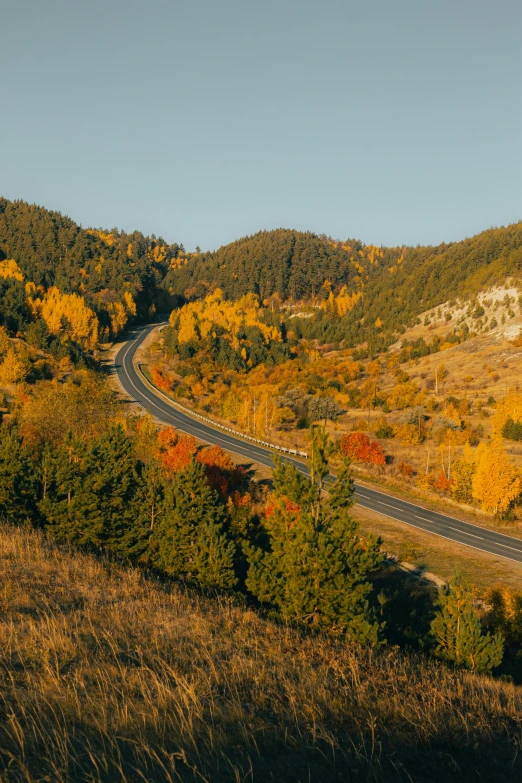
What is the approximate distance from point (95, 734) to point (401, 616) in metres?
23.7

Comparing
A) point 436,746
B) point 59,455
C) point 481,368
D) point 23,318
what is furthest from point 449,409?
point 23,318

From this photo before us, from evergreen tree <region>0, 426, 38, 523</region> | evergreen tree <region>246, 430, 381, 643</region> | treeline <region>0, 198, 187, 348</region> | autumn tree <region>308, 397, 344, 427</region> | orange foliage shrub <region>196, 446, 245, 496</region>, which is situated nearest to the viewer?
evergreen tree <region>246, 430, 381, 643</region>

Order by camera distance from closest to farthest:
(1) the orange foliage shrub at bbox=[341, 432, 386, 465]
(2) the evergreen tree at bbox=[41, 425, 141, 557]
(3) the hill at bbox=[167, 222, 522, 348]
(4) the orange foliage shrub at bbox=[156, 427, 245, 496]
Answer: (2) the evergreen tree at bbox=[41, 425, 141, 557] → (4) the orange foliage shrub at bbox=[156, 427, 245, 496] → (1) the orange foliage shrub at bbox=[341, 432, 386, 465] → (3) the hill at bbox=[167, 222, 522, 348]

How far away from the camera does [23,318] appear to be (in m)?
94.1

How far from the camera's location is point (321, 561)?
53.7 feet

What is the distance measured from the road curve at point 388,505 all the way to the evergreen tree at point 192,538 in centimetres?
1334

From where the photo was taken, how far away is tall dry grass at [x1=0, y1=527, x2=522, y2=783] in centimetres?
414

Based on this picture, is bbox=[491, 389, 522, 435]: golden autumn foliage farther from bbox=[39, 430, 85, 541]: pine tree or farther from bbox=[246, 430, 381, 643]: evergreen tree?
bbox=[39, 430, 85, 541]: pine tree

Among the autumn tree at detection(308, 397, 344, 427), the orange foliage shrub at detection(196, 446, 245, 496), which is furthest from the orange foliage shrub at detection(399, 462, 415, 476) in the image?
the autumn tree at detection(308, 397, 344, 427)

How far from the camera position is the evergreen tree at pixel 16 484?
25.5 m

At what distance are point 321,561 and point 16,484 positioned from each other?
Answer: 19107 mm

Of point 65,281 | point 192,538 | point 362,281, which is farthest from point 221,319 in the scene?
point 192,538

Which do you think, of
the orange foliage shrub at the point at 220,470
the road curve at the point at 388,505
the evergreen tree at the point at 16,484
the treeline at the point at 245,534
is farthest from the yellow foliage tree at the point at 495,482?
the evergreen tree at the point at 16,484

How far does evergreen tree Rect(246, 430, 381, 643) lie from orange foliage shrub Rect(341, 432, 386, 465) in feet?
106
